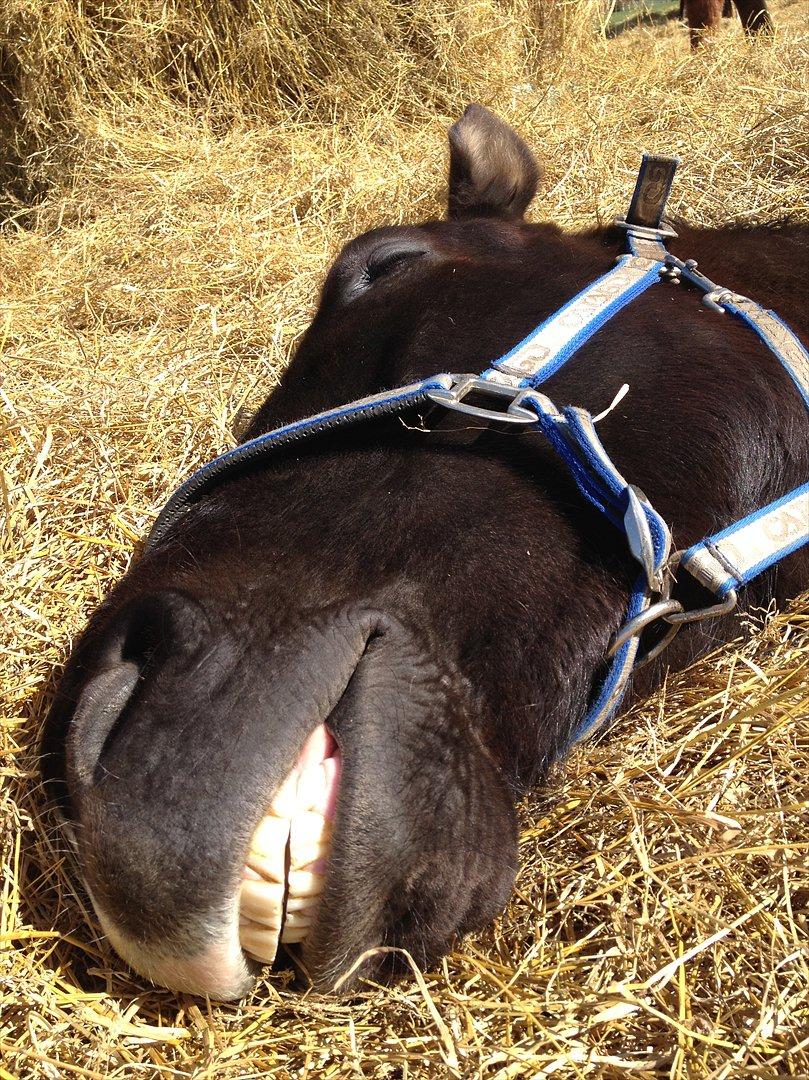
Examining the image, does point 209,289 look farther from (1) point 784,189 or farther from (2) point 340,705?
(2) point 340,705

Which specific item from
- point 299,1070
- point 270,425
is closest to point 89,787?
point 299,1070

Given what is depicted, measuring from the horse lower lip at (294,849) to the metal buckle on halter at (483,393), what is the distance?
0.63 metres

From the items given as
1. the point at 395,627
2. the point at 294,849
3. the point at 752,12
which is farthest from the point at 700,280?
the point at 752,12

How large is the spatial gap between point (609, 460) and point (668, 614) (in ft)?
0.97

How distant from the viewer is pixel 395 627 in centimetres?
141

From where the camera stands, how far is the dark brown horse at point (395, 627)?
130cm

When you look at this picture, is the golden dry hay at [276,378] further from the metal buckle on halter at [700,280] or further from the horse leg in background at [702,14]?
the metal buckle on halter at [700,280]

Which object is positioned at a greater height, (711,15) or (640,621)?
(711,15)

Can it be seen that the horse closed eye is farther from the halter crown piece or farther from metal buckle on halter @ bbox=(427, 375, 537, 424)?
metal buckle on halter @ bbox=(427, 375, 537, 424)

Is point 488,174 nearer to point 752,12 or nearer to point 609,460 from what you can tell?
point 609,460

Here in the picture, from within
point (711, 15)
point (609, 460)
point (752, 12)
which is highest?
point (752, 12)

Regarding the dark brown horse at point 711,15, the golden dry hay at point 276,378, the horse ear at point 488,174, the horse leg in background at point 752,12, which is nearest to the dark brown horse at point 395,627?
the golden dry hay at point 276,378

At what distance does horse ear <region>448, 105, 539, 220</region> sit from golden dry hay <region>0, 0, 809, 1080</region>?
106cm

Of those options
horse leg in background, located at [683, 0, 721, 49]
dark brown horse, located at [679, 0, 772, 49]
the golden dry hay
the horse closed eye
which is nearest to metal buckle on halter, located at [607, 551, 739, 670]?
the golden dry hay
